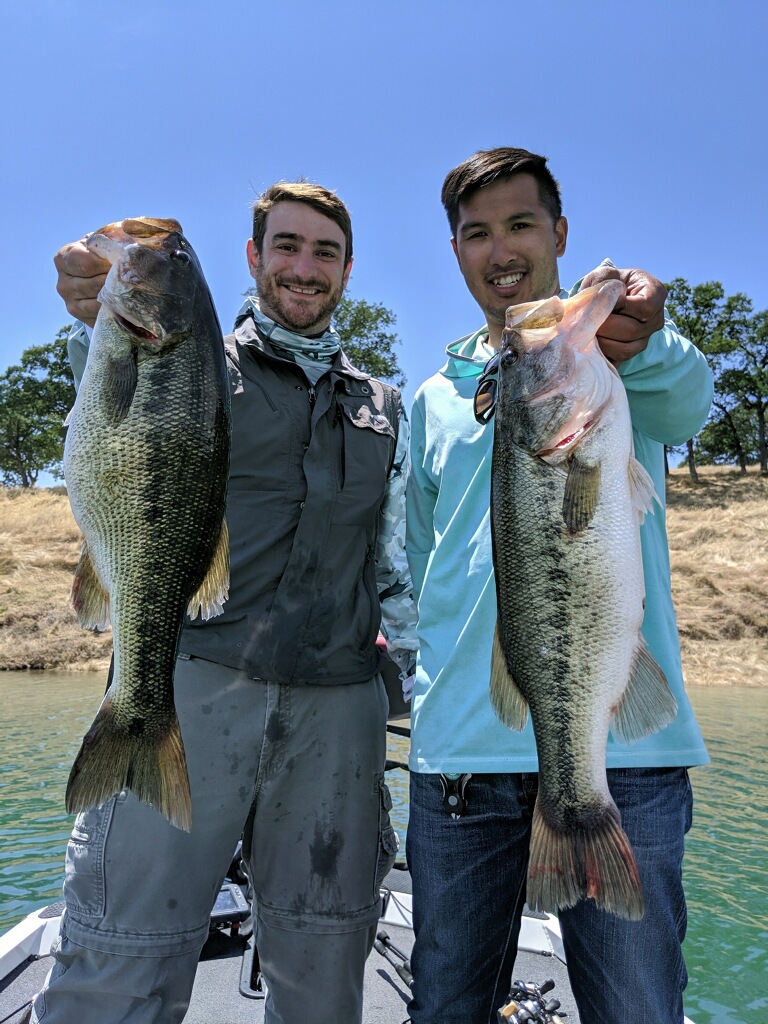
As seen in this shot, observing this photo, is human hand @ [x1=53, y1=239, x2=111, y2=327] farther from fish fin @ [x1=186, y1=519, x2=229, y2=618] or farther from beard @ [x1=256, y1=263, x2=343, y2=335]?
beard @ [x1=256, y1=263, x2=343, y2=335]

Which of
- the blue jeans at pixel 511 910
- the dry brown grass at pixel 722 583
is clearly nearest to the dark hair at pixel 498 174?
the blue jeans at pixel 511 910

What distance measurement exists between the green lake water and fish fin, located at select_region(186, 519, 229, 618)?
5454mm

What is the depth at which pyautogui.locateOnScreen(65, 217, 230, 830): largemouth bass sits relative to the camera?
2.43 meters

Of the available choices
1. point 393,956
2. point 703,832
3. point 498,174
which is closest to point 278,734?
point 498,174

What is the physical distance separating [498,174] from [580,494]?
139 cm

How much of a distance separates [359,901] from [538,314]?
7.24ft

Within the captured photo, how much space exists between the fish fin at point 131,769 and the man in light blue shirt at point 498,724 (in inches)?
32.2

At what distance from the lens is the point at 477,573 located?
283 cm

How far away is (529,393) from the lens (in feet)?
8.17

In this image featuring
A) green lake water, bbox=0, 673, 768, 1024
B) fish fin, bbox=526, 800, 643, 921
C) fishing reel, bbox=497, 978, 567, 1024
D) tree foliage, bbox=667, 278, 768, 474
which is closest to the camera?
fish fin, bbox=526, 800, 643, 921

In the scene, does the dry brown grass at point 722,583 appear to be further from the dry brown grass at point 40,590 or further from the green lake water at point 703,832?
the dry brown grass at point 40,590

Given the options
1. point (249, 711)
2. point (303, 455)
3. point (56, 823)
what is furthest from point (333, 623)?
point (56, 823)

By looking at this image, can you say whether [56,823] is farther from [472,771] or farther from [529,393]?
[529,393]

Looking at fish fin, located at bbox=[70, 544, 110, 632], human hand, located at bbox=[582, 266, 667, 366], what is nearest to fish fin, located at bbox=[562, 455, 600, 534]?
human hand, located at bbox=[582, 266, 667, 366]
